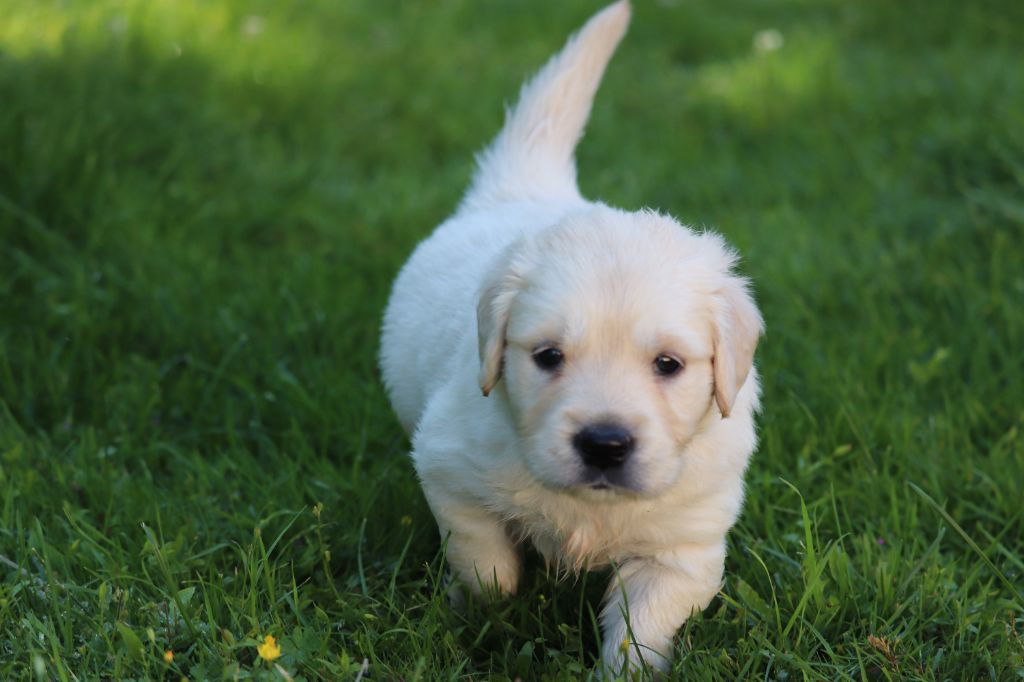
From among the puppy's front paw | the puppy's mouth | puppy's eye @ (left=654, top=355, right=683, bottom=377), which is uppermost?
puppy's eye @ (left=654, top=355, right=683, bottom=377)

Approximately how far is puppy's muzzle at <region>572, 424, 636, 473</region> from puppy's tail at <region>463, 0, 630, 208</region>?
4.58 ft

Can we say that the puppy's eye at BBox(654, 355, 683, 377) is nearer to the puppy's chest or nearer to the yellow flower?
the puppy's chest

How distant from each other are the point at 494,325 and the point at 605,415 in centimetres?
34

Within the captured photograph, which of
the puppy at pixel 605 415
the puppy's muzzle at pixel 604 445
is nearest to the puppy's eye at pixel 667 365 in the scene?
the puppy at pixel 605 415

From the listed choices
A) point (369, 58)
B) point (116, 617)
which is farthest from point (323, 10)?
point (116, 617)

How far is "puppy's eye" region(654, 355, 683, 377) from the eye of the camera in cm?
235

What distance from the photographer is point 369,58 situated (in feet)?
20.9

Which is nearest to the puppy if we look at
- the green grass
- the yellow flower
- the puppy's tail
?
the green grass

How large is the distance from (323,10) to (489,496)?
490 centimetres

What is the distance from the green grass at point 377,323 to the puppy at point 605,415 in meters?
0.12

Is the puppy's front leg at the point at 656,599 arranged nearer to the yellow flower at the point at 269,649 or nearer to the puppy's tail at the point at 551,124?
the yellow flower at the point at 269,649

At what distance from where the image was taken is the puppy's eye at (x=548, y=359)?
2.36 m

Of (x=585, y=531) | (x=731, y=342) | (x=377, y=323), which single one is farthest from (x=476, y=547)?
(x=377, y=323)

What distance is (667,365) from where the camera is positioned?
2.37m
